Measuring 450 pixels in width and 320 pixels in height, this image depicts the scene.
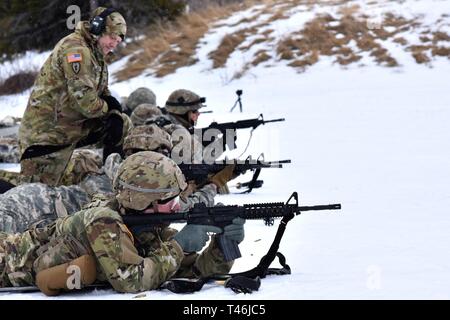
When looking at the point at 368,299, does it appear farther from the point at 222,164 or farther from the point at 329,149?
the point at 329,149

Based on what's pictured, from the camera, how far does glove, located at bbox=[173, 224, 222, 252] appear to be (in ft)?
14.7

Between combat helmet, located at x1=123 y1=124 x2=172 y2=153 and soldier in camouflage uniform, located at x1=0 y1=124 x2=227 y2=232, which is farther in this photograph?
combat helmet, located at x1=123 y1=124 x2=172 y2=153

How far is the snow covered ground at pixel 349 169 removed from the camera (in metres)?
4.61

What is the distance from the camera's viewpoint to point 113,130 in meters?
6.99

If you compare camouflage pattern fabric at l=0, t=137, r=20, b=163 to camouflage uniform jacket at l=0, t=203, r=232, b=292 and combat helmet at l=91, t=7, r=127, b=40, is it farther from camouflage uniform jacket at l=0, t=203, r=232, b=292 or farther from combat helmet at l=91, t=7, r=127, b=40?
camouflage uniform jacket at l=0, t=203, r=232, b=292

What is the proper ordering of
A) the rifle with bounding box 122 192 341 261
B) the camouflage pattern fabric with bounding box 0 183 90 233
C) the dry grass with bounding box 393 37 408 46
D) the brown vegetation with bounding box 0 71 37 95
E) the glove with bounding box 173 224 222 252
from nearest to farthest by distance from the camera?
the rifle with bounding box 122 192 341 261 < the glove with bounding box 173 224 222 252 < the camouflage pattern fabric with bounding box 0 183 90 233 < the dry grass with bounding box 393 37 408 46 < the brown vegetation with bounding box 0 71 37 95

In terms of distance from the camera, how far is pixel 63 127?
666 cm

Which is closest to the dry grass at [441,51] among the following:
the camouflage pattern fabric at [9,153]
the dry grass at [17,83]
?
the camouflage pattern fabric at [9,153]

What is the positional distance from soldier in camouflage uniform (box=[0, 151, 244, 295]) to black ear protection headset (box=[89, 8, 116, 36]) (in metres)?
2.22

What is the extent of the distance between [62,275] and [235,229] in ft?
3.05

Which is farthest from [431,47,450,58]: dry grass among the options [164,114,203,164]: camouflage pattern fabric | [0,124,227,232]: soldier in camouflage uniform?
[0,124,227,232]: soldier in camouflage uniform

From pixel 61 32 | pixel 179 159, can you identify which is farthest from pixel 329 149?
pixel 61 32

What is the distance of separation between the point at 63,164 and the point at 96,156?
0.27 metres

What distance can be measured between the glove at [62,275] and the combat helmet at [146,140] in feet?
6.34
